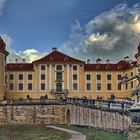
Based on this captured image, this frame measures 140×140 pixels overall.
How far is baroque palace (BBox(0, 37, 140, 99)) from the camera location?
270ft

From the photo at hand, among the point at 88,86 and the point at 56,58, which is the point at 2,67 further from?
the point at 88,86

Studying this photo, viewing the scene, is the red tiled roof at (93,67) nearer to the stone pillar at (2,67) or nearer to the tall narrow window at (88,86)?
the tall narrow window at (88,86)

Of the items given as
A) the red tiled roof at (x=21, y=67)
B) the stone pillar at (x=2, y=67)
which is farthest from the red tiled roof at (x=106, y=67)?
the stone pillar at (x=2, y=67)

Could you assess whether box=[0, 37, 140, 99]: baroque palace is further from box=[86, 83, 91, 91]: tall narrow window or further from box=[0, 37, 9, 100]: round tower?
box=[0, 37, 9, 100]: round tower

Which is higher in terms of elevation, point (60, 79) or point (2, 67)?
point (2, 67)

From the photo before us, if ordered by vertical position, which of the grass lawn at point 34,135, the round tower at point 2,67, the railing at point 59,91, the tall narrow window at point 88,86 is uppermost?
the round tower at point 2,67

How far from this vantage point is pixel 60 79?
271ft

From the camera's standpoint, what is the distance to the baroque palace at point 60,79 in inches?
Answer: 3241

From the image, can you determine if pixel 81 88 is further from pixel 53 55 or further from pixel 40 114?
→ pixel 40 114

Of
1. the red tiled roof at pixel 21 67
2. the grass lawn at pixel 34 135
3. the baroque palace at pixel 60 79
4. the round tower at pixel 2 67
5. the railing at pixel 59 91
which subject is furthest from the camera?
the red tiled roof at pixel 21 67

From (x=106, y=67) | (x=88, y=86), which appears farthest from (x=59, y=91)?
(x=106, y=67)

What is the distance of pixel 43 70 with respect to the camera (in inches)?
3263

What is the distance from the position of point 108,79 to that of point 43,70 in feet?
37.8

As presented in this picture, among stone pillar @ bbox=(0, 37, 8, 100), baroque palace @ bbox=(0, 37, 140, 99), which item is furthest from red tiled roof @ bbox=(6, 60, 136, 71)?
stone pillar @ bbox=(0, 37, 8, 100)
